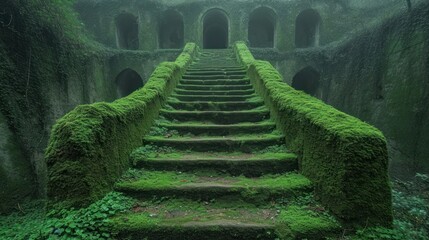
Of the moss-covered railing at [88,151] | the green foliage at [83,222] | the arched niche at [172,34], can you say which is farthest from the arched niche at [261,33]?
the green foliage at [83,222]

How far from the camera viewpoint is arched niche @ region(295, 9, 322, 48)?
61.3 ft

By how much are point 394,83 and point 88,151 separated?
10.4m

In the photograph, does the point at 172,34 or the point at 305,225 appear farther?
the point at 172,34

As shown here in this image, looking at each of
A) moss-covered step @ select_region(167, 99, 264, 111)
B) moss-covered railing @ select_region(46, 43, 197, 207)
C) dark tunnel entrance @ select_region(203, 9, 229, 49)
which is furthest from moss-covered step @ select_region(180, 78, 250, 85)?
dark tunnel entrance @ select_region(203, 9, 229, 49)

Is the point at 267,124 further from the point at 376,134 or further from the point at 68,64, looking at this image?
the point at 68,64

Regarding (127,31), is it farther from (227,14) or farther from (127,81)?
(227,14)

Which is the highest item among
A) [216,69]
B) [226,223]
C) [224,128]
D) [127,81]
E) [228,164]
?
[216,69]

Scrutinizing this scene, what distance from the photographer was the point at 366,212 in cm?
273

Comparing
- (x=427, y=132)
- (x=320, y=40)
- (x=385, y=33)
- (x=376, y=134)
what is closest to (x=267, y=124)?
(x=376, y=134)

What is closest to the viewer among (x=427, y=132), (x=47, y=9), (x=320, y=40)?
(x=427, y=132)

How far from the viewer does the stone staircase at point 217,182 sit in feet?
9.29

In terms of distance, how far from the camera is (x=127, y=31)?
20.8m

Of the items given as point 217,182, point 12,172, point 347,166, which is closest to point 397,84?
point 347,166

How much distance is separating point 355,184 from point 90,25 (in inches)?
769
